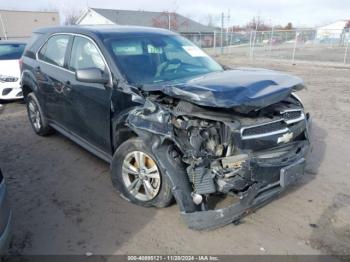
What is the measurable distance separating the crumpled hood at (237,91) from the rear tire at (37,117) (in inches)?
114

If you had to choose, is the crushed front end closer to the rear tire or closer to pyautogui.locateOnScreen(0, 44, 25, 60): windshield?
the rear tire

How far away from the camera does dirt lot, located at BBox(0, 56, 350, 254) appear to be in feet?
9.96

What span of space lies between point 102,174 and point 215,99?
7.27 feet

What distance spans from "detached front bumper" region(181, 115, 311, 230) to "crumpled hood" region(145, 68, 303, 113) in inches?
22.7

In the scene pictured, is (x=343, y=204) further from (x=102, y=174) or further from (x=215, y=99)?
(x=102, y=174)

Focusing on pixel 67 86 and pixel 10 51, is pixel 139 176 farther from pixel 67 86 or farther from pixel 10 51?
pixel 10 51

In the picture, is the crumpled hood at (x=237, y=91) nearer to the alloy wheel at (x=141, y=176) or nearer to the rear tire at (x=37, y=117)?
the alloy wheel at (x=141, y=176)

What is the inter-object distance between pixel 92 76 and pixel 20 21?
40.3 m

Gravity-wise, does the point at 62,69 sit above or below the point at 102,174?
above

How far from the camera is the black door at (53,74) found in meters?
4.69

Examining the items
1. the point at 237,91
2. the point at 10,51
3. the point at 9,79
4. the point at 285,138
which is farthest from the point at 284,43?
the point at 237,91

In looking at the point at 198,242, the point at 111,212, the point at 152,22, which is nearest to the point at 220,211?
the point at 198,242

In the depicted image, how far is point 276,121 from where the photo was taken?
3.22 m

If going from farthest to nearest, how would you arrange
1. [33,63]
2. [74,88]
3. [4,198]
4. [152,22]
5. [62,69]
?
[152,22]
[33,63]
[62,69]
[74,88]
[4,198]
